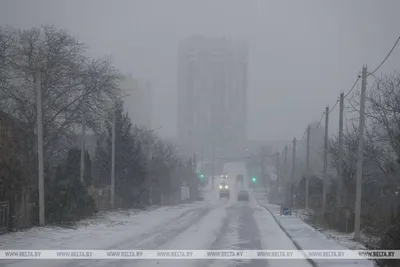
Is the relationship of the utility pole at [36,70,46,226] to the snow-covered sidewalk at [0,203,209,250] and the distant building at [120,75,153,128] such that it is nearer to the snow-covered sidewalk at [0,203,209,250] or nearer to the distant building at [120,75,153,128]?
the snow-covered sidewalk at [0,203,209,250]

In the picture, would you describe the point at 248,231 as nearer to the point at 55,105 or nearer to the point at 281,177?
the point at 55,105

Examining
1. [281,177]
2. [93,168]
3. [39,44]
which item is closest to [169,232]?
[39,44]

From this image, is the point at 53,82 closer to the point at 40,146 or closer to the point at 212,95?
the point at 40,146

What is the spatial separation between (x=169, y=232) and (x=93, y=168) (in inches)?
1020

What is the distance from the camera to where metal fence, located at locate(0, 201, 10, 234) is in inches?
851

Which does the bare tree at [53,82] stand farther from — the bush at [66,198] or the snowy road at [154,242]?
the snowy road at [154,242]

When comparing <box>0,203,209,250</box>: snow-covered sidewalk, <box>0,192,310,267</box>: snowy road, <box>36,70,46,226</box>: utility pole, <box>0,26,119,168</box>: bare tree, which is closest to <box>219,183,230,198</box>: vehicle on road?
<box>0,26,119,168</box>: bare tree

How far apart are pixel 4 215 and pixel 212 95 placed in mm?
141848

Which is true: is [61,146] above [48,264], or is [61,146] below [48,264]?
above

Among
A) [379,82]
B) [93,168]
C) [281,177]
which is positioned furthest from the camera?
[281,177]

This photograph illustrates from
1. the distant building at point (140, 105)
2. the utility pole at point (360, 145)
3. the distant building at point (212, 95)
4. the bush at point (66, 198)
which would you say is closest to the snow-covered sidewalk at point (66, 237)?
the bush at point (66, 198)

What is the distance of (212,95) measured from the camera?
163 metres

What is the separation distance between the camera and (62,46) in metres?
34.8

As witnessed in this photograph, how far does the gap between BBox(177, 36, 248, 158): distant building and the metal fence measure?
10345cm
